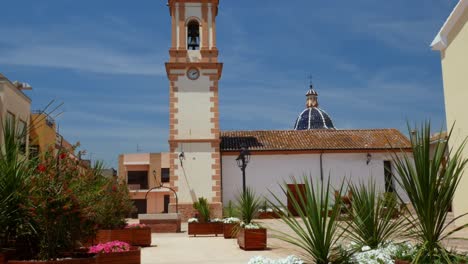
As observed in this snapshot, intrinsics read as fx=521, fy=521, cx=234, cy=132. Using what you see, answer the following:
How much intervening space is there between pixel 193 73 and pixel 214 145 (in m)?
3.52

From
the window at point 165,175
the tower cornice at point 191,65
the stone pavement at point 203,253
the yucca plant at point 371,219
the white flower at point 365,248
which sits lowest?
the stone pavement at point 203,253

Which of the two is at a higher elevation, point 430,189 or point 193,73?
point 193,73

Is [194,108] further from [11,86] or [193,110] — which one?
[11,86]

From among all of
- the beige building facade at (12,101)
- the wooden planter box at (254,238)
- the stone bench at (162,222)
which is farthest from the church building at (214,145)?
the wooden planter box at (254,238)

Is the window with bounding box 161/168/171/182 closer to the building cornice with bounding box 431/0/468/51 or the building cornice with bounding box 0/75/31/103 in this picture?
the building cornice with bounding box 0/75/31/103

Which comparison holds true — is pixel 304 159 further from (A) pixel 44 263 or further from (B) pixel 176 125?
(A) pixel 44 263

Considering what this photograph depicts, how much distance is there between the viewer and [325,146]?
26.7m

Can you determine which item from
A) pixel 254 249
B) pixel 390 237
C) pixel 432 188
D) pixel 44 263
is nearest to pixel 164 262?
pixel 254 249

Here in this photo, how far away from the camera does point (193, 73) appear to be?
24391mm

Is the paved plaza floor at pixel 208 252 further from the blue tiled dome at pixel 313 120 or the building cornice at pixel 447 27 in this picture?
the blue tiled dome at pixel 313 120

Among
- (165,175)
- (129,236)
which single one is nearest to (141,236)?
(129,236)

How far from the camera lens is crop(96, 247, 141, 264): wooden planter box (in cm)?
745

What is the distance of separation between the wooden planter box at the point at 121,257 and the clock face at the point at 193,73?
17.0m

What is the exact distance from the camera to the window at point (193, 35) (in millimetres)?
24656
